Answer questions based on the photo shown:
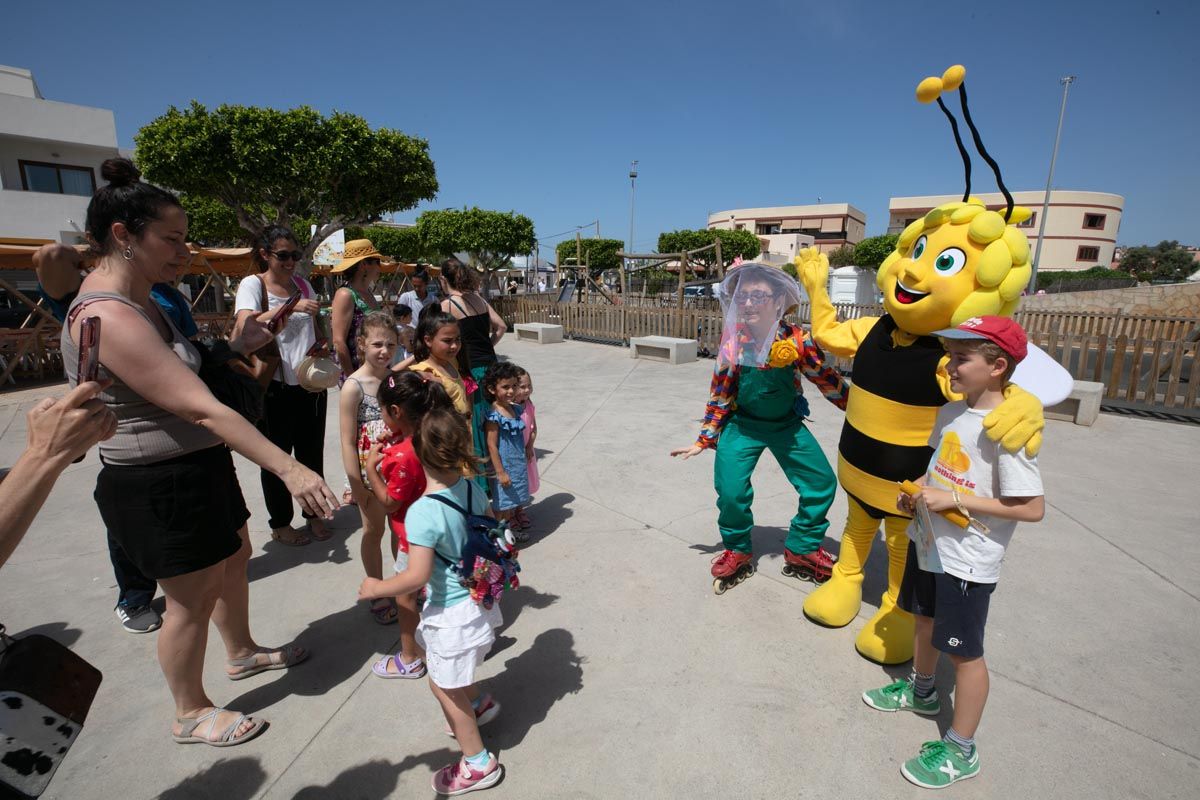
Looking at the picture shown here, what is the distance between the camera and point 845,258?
43.2 m

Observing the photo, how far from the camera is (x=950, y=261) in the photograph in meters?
2.36

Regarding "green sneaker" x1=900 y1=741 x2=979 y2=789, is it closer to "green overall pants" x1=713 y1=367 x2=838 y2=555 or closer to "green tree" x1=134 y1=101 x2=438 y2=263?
"green overall pants" x1=713 y1=367 x2=838 y2=555

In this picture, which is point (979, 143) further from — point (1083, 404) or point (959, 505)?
point (1083, 404)

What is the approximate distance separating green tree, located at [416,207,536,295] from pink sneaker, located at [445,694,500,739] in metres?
21.3

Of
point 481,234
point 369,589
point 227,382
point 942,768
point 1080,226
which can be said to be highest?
point 1080,226

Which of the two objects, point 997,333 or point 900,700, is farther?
point 900,700

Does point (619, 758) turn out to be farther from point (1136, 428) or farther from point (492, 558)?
point (1136, 428)

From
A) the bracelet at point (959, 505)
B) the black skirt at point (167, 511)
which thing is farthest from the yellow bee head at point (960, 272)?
the black skirt at point (167, 511)

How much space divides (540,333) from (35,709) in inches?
510

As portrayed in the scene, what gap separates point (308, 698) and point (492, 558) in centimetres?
122

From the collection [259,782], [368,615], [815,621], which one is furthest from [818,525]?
[259,782]

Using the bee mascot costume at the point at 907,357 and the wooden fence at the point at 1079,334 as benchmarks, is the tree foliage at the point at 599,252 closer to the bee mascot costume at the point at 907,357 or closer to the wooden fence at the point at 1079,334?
the wooden fence at the point at 1079,334

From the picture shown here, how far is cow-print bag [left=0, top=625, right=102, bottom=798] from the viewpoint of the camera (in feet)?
3.71

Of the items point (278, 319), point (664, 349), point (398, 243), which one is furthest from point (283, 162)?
point (398, 243)
